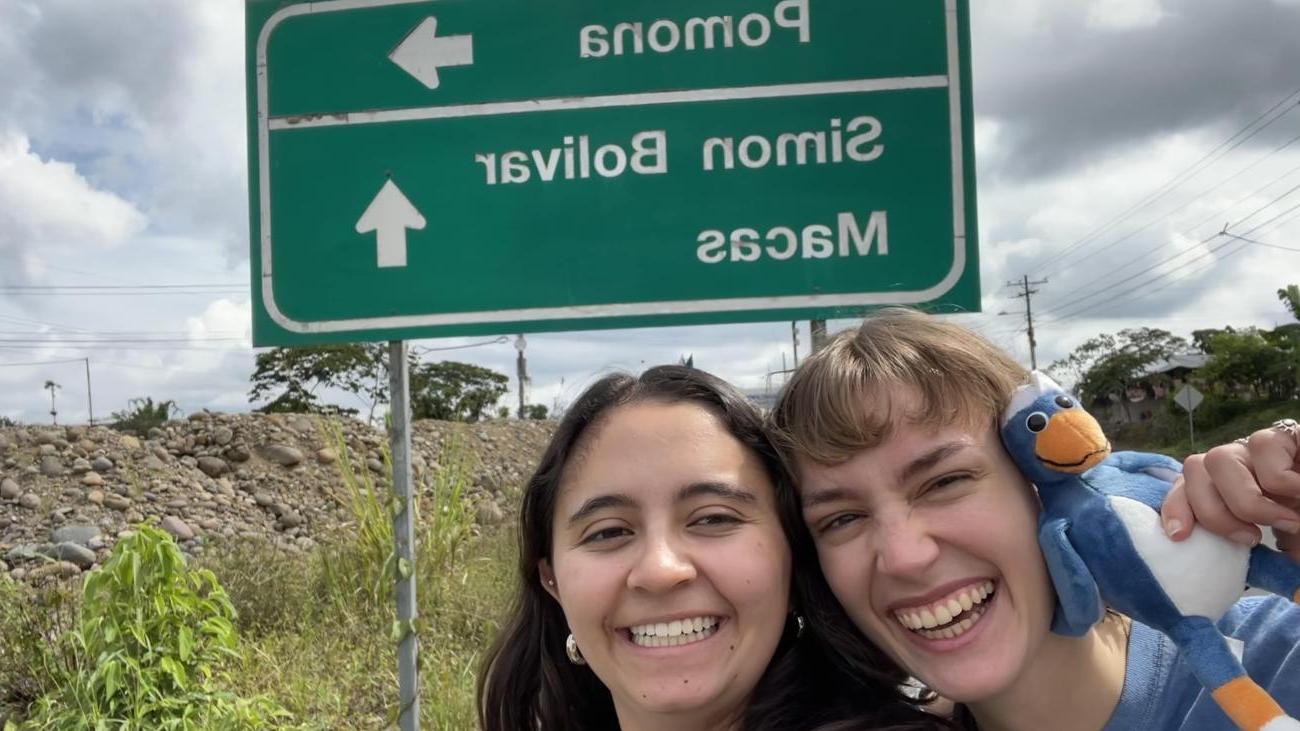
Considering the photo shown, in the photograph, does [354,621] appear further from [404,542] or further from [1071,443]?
[1071,443]

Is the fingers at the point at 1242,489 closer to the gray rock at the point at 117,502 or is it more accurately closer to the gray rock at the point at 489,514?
the gray rock at the point at 489,514

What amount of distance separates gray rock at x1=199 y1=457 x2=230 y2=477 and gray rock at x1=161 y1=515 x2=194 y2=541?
2.04 meters

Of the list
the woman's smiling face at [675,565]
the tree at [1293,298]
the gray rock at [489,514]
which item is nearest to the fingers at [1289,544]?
the woman's smiling face at [675,565]

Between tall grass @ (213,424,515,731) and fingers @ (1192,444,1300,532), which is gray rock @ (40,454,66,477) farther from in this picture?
fingers @ (1192,444,1300,532)

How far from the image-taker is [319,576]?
5832mm

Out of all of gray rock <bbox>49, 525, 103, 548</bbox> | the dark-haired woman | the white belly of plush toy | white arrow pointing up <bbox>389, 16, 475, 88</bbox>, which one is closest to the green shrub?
white arrow pointing up <bbox>389, 16, 475, 88</bbox>

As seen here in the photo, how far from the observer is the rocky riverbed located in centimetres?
935

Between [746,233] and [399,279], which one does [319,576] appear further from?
[746,233]

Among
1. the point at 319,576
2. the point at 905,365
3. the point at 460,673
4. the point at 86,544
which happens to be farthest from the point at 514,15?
the point at 86,544

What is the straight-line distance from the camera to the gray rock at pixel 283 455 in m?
12.0

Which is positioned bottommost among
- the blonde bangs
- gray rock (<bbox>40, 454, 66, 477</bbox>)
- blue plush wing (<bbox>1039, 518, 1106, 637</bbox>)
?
gray rock (<bbox>40, 454, 66, 477</bbox>)

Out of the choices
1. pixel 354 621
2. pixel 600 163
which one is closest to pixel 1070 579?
pixel 600 163

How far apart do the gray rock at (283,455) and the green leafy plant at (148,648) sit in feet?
28.0

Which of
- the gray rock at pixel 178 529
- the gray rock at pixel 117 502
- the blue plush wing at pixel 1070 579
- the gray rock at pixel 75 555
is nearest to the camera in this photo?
the blue plush wing at pixel 1070 579
